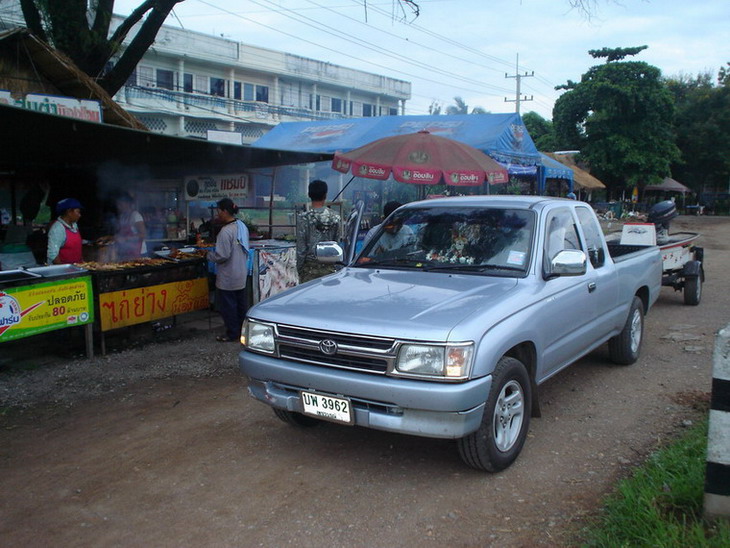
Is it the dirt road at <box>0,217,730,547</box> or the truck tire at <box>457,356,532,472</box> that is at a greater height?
the truck tire at <box>457,356,532,472</box>

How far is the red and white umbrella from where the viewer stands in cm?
938

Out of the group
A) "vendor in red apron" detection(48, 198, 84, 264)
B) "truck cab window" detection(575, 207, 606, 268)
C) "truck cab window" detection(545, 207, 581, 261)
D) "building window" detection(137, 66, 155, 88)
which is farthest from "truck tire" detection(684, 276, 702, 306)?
"building window" detection(137, 66, 155, 88)

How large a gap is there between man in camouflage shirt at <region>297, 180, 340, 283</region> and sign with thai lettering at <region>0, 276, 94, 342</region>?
281 centimetres

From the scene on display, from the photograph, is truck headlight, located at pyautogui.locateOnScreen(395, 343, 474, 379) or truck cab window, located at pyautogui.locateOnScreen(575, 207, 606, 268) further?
truck cab window, located at pyautogui.locateOnScreen(575, 207, 606, 268)

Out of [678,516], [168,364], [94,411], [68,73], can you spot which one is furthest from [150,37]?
[678,516]

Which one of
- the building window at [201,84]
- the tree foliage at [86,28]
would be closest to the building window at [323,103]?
the building window at [201,84]

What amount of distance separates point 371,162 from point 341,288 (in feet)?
18.3

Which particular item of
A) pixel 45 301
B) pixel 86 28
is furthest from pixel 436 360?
pixel 86 28

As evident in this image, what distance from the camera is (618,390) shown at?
5555mm

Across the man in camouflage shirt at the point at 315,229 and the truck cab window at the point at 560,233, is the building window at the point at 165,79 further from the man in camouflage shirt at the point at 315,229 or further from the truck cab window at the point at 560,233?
the truck cab window at the point at 560,233

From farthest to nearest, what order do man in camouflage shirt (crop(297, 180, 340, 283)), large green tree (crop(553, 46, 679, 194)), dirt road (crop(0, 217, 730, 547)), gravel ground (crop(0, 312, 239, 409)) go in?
large green tree (crop(553, 46, 679, 194)) < man in camouflage shirt (crop(297, 180, 340, 283)) < gravel ground (crop(0, 312, 239, 409)) < dirt road (crop(0, 217, 730, 547))

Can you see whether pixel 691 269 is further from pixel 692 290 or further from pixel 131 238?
pixel 131 238

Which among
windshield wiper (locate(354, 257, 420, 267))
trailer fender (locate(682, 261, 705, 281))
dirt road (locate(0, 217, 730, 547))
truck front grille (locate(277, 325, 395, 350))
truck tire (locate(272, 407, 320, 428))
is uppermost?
windshield wiper (locate(354, 257, 420, 267))

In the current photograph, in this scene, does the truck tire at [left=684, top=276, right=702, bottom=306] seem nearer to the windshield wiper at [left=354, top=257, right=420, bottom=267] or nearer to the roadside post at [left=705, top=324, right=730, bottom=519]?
the windshield wiper at [left=354, top=257, right=420, bottom=267]
